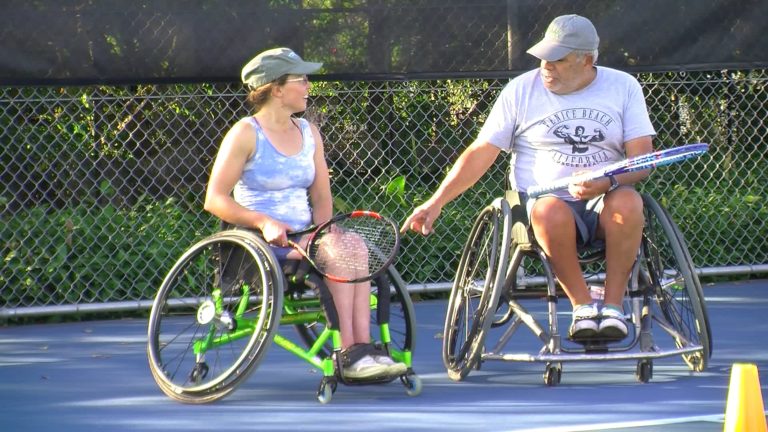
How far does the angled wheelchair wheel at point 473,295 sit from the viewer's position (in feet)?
15.5

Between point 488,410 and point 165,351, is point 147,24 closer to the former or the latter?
point 165,351

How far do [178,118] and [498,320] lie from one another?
102 inches

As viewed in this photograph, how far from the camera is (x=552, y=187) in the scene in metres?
4.82

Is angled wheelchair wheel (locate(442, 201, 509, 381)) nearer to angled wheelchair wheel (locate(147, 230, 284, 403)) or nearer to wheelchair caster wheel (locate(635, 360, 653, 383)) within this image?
wheelchair caster wheel (locate(635, 360, 653, 383))

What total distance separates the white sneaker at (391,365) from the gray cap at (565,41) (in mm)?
1117

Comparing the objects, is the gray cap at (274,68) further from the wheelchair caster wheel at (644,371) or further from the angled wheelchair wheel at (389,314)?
the wheelchair caster wheel at (644,371)

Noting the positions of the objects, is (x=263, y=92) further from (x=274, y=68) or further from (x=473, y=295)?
(x=473, y=295)

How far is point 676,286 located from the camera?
5.01m

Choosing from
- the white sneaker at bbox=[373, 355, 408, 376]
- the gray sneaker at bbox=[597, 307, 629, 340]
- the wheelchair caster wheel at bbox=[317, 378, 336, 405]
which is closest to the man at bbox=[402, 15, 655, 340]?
the gray sneaker at bbox=[597, 307, 629, 340]

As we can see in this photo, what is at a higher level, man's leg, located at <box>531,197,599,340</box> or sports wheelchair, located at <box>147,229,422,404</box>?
man's leg, located at <box>531,197,599,340</box>

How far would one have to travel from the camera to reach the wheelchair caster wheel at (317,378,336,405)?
4562mm

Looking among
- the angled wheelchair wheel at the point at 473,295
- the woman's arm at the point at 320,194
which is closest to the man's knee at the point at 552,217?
the angled wheelchair wheel at the point at 473,295

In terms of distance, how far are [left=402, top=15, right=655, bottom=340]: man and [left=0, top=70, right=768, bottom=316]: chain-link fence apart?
166 cm

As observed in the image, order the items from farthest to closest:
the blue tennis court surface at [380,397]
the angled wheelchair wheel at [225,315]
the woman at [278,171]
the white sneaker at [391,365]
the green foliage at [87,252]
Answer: the green foliage at [87,252], the woman at [278,171], the white sneaker at [391,365], the angled wheelchair wheel at [225,315], the blue tennis court surface at [380,397]
